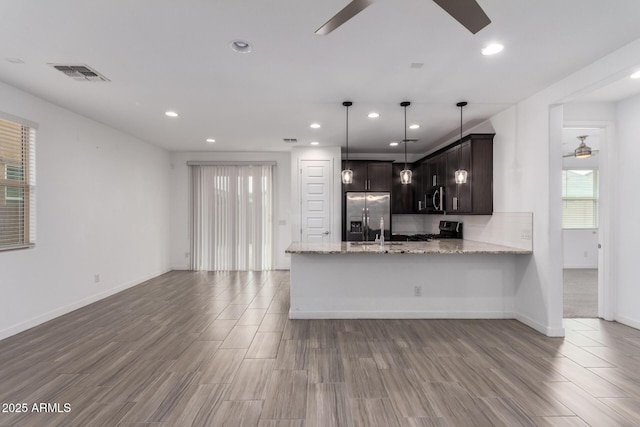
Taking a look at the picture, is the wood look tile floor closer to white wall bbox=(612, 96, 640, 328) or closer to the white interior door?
white wall bbox=(612, 96, 640, 328)

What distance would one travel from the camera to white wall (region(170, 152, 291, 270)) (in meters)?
7.12

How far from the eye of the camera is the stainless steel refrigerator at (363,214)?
6.29 meters

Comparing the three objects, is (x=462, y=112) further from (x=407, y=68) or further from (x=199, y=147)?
(x=199, y=147)

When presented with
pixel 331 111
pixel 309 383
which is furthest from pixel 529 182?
pixel 309 383

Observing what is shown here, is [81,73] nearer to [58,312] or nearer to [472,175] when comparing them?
[58,312]

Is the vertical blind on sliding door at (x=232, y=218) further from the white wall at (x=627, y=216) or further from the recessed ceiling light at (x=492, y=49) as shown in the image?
the white wall at (x=627, y=216)

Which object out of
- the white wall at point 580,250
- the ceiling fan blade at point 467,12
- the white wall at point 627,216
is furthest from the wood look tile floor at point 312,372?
the white wall at point 580,250

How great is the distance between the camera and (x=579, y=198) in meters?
7.55

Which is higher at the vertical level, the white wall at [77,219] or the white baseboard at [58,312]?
the white wall at [77,219]

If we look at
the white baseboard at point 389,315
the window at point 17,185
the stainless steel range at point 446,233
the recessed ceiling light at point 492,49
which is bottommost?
the white baseboard at point 389,315

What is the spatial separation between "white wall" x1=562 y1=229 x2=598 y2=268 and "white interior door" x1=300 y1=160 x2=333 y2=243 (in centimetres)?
593

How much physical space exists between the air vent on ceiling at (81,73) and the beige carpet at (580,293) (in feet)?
20.6

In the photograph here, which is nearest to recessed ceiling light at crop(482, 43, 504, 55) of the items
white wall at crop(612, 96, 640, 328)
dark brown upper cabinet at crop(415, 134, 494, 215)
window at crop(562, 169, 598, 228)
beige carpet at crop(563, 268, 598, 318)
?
dark brown upper cabinet at crop(415, 134, 494, 215)

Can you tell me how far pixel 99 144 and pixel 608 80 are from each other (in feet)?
21.2
